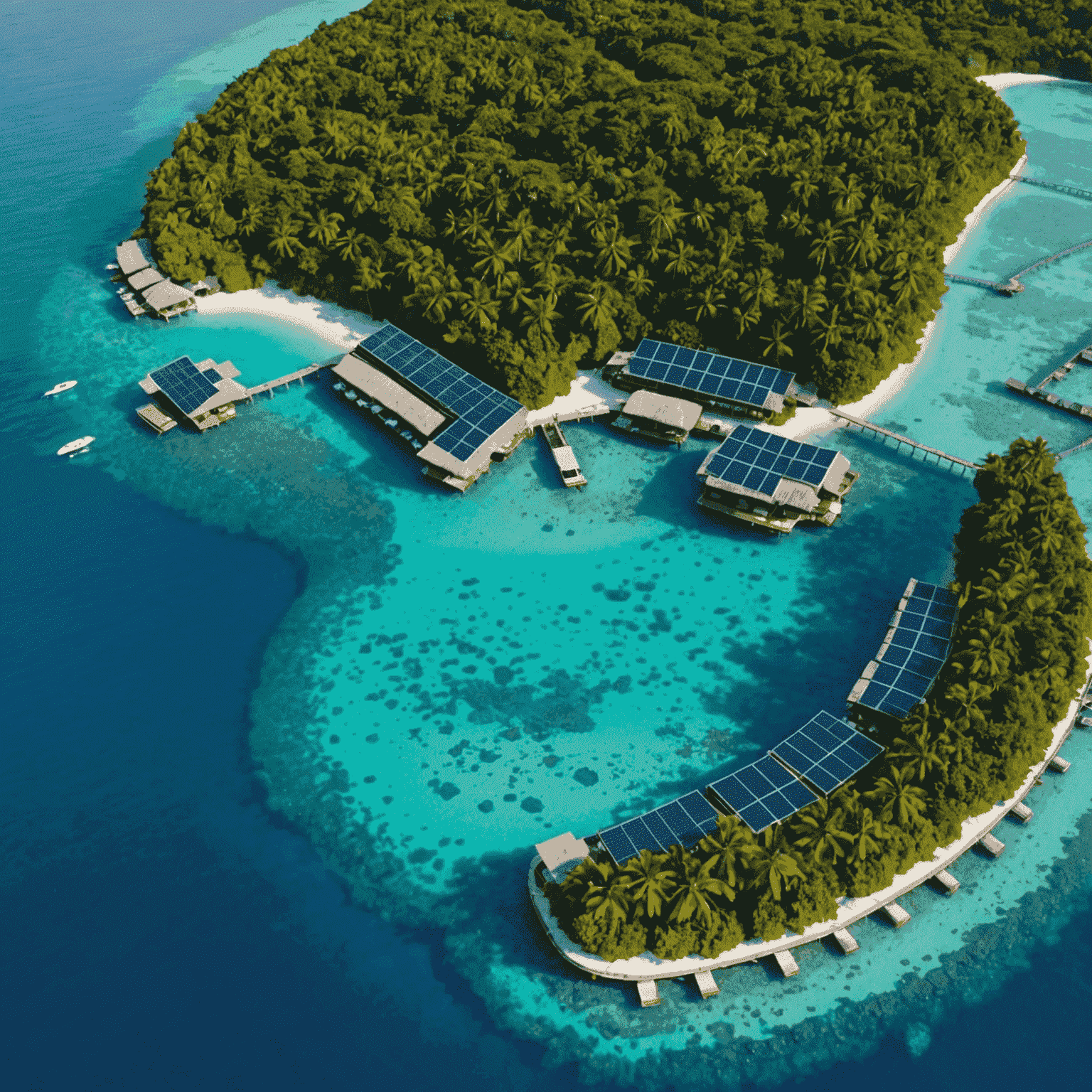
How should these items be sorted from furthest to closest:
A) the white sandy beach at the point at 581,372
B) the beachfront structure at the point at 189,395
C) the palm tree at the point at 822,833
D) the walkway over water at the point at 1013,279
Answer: the walkway over water at the point at 1013,279
the beachfront structure at the point at 189,395
the white sandy beach at the point at 581,372
the palm tree at the point at 822,833

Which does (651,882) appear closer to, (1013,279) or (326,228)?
(326,228)

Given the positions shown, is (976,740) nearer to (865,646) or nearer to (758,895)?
(865,646)

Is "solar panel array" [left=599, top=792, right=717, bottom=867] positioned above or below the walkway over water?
below

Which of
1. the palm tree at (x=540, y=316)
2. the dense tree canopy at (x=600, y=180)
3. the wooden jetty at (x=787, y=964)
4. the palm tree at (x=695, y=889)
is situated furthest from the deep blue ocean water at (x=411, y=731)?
the palm tree at (x=540, y=316)

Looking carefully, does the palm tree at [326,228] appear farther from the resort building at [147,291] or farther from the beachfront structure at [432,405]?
the resort building at [147,291]

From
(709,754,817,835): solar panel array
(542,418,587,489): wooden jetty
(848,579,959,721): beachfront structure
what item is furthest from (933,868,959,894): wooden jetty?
(542,418,587,489): wooden jetty

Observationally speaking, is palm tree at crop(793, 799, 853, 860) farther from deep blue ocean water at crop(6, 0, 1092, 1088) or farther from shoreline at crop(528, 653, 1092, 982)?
deep blue ocean water at crop(6, 0, 1092, 1088)

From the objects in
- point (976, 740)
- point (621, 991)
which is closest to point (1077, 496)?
point (976, 740)

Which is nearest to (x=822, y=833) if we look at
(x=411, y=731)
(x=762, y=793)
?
(x=762, y=793)
